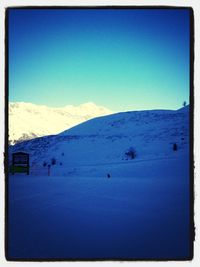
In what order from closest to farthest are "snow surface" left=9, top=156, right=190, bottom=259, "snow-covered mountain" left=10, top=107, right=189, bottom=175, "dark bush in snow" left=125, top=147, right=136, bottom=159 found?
1. "snow surface" left=9, top=156, right=190, bottom=259
2. "dark bush in snow" left=125, top=147, right=136, bottom=159
3. "snow-covered mountain" left=10, top=107, right=189, bottom=175

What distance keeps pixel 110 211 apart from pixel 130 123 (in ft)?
85.5

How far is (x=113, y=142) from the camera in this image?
23641 millimetres

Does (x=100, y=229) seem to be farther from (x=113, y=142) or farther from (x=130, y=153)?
(x=113, y=142)

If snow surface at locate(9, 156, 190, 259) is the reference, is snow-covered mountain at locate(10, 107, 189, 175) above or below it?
above

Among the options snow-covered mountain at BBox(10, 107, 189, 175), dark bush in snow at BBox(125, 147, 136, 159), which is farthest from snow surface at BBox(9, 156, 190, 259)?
dark bush in snow at BBox(125, 147, 136, 159)

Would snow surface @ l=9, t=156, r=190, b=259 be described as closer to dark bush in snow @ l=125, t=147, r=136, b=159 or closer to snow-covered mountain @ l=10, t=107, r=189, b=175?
snow-covered mountain @ l=10, t=107, r=189, b=175

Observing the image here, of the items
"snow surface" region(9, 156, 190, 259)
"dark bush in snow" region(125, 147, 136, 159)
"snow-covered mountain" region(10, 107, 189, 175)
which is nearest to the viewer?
"snow surface" region(9, 156, 190, 259)

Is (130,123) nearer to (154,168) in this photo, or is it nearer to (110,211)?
(154,168)

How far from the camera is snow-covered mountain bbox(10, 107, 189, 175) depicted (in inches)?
725

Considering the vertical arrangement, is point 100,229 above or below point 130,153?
below

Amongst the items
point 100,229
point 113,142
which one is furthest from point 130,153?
point 100,229

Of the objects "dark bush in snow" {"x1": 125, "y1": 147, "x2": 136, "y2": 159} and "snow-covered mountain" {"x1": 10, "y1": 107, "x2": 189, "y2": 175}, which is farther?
"snow-covered mountain" {"x1": 10, "y1": 107, "x2": 189, "y2": 175}

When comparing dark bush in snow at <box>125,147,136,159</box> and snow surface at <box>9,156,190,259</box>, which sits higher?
dark bush in snow at <box>125,147,136,159</box>

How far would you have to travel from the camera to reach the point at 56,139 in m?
26.9
